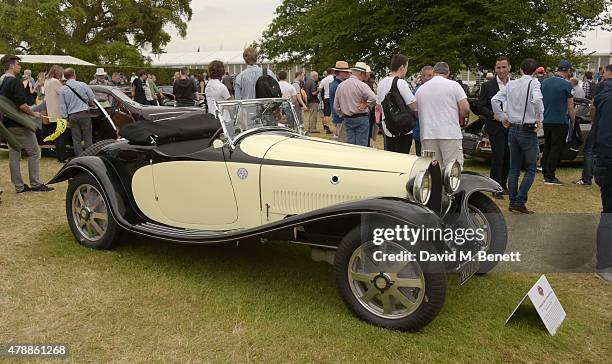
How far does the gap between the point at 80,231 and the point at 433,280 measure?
3.86 m

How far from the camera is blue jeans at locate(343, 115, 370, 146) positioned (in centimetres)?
766

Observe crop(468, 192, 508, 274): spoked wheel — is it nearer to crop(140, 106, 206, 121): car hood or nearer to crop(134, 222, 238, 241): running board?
crop(134, 222, 238, 241): running board

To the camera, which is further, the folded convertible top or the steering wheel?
the folded convertible top

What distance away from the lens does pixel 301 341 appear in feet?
11.7

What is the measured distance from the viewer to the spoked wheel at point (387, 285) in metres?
3.53

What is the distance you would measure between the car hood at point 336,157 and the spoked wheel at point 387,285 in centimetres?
63

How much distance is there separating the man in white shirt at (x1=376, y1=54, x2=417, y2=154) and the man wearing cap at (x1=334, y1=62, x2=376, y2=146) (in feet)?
1.34

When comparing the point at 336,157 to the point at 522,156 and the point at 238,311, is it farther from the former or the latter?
the point at 522,156

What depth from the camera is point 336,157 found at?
165 inches

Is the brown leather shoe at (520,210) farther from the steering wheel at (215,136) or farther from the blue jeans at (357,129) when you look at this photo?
the steering wheel at (215,136)

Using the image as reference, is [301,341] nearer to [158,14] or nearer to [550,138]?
[550,138]

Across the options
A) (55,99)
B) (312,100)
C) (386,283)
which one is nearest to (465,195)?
(386,283)

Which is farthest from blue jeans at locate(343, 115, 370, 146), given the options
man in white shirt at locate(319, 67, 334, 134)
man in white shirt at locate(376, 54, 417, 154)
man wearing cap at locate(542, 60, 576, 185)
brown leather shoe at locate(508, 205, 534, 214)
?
man in white shirt at locate(319, 67, 334, 134)

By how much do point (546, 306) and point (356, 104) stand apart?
14.6 ft
